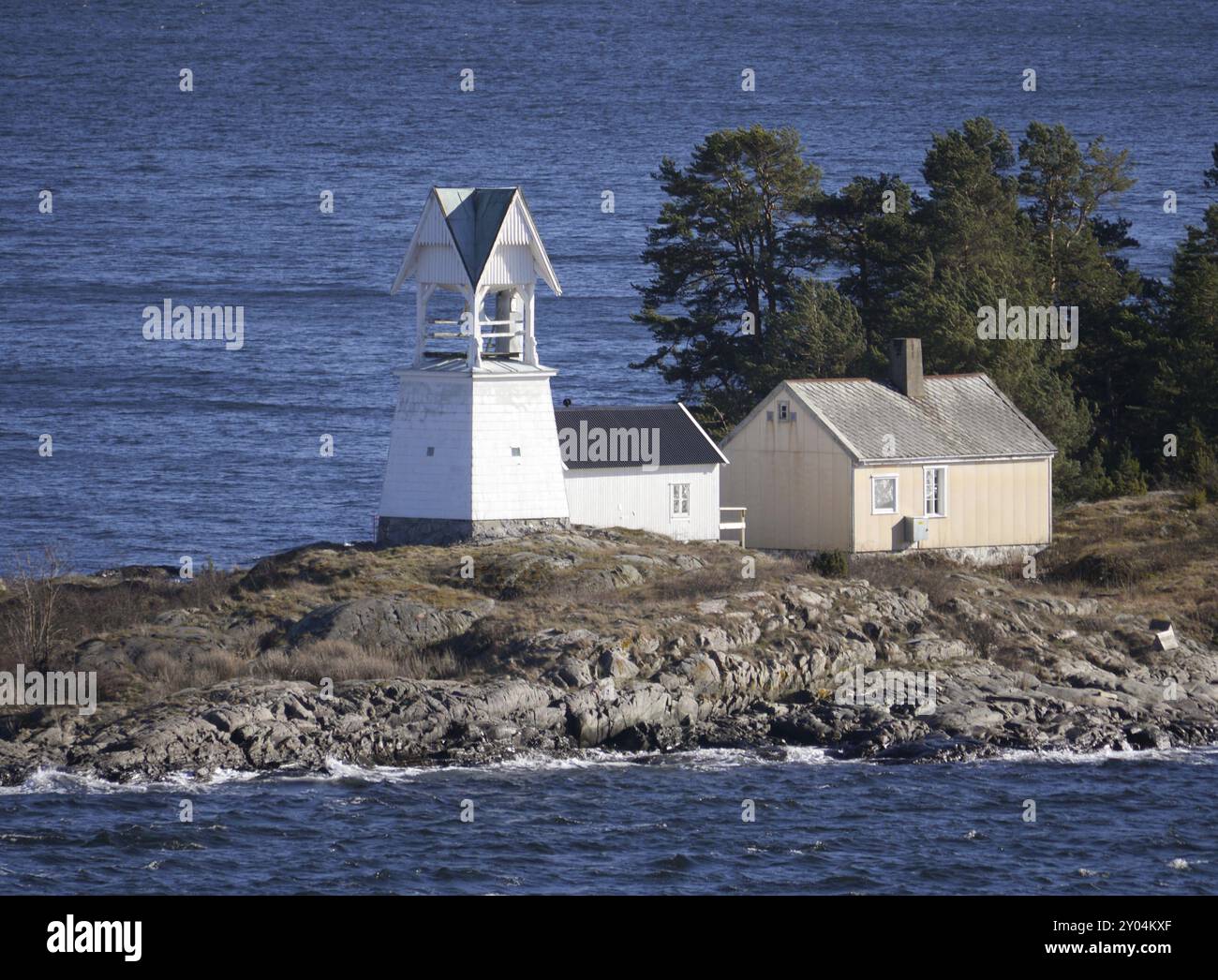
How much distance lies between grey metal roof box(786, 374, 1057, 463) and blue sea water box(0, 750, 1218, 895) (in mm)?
13529

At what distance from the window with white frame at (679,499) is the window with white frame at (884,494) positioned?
4329mm

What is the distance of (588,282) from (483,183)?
24.6 meters

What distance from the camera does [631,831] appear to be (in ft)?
111

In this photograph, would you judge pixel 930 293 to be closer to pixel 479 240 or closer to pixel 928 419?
pixel 928 419

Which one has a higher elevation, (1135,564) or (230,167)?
(230,167)

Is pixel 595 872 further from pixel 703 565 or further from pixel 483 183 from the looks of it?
pixel 483 183

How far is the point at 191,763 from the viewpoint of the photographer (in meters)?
35.1

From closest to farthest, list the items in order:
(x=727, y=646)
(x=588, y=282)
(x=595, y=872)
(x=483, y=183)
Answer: (x=595, y=872), (x=727, y=646), (x=588, y=282), (x=483, y=183)

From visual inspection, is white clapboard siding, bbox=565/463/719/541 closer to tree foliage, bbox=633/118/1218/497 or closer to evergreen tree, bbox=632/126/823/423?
tree foliage, bbox=633/118/1218/497

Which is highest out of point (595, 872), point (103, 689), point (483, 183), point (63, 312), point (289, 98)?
point (289, 98)

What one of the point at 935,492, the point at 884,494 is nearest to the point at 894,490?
the point at 884,494

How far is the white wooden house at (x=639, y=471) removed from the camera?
47125 millimetres

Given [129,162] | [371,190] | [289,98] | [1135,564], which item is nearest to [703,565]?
[1135,564]

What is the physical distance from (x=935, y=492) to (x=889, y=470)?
1.59 meters
